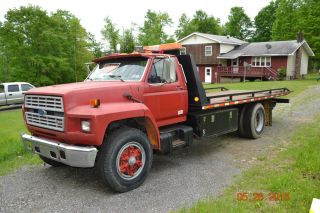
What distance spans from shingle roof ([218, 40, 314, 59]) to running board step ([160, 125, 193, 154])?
1407 inches

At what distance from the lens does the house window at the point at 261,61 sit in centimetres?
4069

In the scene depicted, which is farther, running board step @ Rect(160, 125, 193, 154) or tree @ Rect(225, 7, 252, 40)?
tree @ Rect(225, 7, 252, 40)

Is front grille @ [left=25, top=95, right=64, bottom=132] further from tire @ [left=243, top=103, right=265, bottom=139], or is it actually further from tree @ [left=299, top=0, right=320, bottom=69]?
tree @ [left=299, top=0, right=320, bottom=69]

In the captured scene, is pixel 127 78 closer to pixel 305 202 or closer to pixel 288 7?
pixel 305 202

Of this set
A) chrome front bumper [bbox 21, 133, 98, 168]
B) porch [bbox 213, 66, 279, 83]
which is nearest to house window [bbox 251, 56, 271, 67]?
porch [bbox 213, 66, 279, 83]

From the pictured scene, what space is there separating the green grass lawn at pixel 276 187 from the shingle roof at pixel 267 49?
35137 mm

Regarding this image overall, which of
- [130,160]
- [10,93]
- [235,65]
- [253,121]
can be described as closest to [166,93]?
[130,160]

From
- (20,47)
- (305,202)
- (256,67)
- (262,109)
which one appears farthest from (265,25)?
(305,202)

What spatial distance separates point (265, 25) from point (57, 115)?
77696mm

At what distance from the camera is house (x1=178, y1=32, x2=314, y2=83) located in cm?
3906

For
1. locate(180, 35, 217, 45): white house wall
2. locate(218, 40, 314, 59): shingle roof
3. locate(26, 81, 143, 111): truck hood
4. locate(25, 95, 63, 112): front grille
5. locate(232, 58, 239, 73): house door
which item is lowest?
locate(25, 95, 63, 112): front grille

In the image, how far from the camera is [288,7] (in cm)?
5928

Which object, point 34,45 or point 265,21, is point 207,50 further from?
point 265,21

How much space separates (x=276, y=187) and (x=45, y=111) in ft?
12.9
